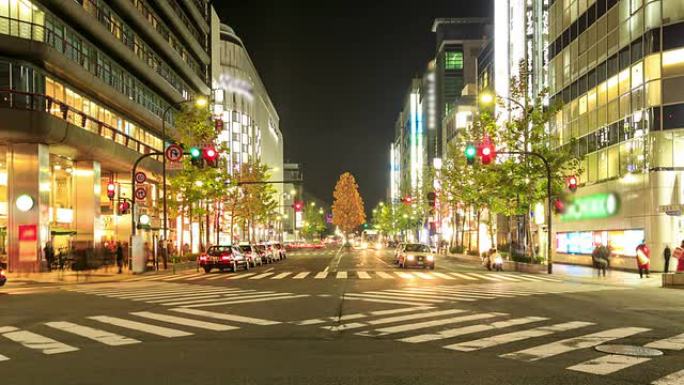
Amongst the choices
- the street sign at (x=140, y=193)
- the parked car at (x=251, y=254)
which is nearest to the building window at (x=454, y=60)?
the parked car at (x=251, y=254)

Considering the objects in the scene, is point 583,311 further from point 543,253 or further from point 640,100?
point 543,253

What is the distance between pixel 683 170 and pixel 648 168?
163 cm

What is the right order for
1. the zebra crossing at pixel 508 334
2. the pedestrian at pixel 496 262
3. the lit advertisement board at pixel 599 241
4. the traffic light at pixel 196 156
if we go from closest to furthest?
the zebra crossing at pixel 508 334 < the traffic light at pixel 196 156 < the lit advertisement board at pixel 599 241 < the pedestrian at pixel 496 262

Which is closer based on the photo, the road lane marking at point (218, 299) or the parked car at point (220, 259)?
the road lane marking at point (218, 299)

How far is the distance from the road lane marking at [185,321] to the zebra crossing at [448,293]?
5703 mm

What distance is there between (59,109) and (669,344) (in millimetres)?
35570

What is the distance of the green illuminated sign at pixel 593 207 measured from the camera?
3897 centimetres

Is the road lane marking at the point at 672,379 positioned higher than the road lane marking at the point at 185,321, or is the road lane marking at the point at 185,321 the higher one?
the road lane marking at the point at 672,379

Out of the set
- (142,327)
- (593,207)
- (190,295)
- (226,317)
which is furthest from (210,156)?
(593,207)

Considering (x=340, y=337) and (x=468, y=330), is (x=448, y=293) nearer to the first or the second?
(x=468, y=330)

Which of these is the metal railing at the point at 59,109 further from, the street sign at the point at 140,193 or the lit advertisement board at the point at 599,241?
the lit advertisement board at the point at 599,241

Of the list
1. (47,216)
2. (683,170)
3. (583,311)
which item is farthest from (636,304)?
(47,216)

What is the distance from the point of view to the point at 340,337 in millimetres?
11734

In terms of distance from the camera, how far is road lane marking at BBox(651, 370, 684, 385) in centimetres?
787
